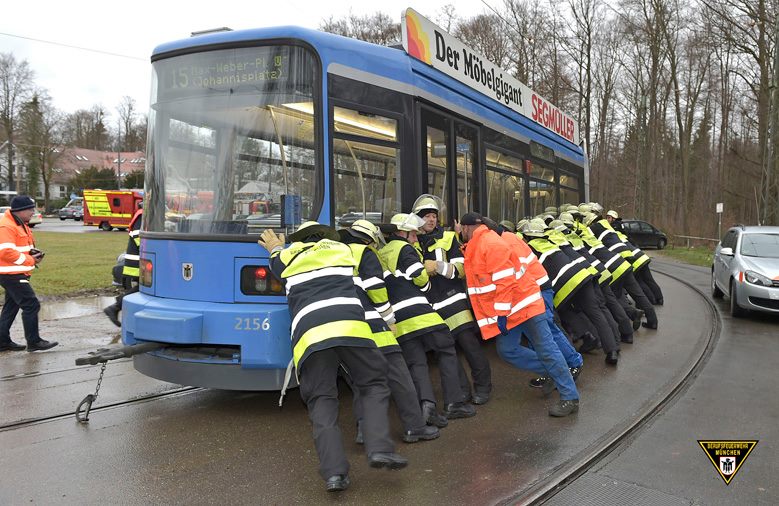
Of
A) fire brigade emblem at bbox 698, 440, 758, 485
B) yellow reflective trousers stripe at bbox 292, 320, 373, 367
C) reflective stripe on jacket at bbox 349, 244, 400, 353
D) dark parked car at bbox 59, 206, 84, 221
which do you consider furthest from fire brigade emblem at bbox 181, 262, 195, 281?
dark parked car at bbox 59, 206, 84, 221

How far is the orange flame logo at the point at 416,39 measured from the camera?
20.4ft

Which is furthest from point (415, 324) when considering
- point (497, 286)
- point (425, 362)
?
point (497, 286)

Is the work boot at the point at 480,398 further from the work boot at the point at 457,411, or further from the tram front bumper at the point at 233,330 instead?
the tram front bumper at the point at 233,330

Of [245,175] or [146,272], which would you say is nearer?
[245,175]

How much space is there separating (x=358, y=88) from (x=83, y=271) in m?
12.4

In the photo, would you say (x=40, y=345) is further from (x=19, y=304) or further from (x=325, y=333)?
(x=325, y=333)

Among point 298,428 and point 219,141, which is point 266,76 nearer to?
point 219,141

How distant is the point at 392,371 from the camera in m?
4.51

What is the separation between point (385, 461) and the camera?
3900 mm

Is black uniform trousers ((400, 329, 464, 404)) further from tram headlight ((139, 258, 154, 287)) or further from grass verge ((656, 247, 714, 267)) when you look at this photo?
grass verge ((656, 247, 714, 267))

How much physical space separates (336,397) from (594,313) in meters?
4.20

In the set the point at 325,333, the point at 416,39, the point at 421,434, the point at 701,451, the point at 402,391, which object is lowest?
the point at 701,451

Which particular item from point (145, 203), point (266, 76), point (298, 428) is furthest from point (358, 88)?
point (298, 428)

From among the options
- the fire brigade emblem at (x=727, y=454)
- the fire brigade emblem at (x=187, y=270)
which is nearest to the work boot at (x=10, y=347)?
the fire brigade emblem at (x=187, y=270)
